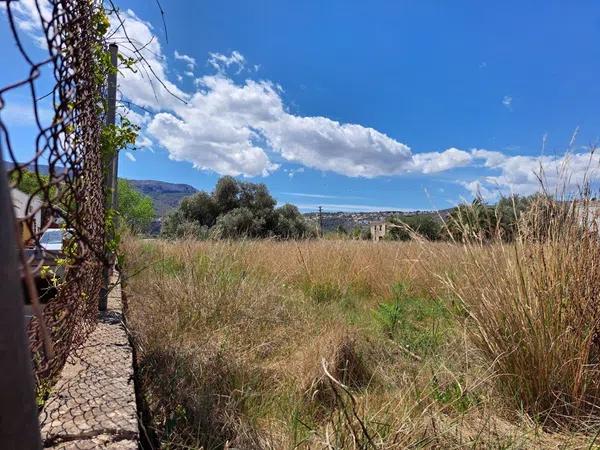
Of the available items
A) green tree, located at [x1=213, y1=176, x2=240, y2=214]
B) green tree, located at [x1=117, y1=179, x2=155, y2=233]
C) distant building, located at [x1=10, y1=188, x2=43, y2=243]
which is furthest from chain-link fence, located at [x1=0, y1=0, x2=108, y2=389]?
green tree, located at [x1=117, y1=179, x2=155, y2=233]

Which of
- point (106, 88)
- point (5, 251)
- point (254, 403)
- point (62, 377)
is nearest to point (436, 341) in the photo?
point (254, 403)

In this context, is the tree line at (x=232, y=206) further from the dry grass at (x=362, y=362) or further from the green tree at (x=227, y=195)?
the dry grass at (x=362, y=362)

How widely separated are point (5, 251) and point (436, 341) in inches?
125

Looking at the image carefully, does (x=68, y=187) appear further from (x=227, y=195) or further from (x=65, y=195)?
(x=227, y=195)

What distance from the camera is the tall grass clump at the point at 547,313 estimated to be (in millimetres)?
2256

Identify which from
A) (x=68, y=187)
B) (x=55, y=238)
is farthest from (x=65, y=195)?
(x=55, y=238)

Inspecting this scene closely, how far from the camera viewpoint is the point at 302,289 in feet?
18.5

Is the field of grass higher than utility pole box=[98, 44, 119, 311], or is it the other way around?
utility pole box=[98, 44, 119, 311]

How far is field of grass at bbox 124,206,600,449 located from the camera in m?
1.88

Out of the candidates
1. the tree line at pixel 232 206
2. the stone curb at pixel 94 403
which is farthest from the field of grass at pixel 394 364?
the tree line at pixel 232 206

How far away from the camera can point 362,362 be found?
292cm

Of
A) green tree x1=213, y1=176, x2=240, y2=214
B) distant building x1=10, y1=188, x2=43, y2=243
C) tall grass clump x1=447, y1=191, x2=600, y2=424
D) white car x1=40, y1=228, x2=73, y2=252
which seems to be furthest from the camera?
green tree x1=213, y1=176, x2=240, y2=214

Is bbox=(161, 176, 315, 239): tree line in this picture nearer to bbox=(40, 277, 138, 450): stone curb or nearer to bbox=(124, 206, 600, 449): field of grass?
bbox=(124, 206, 600, 449): field of grass

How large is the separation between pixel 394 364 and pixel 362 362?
0.68 ft
